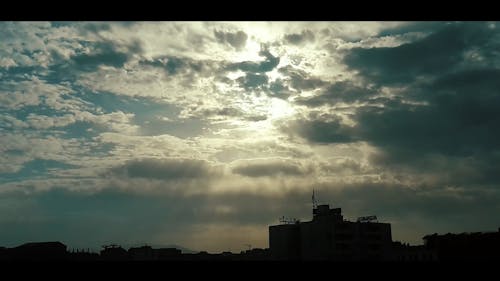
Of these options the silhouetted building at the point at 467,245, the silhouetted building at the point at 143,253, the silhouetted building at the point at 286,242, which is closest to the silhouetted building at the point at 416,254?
the silhouetted building at the point at 467,245

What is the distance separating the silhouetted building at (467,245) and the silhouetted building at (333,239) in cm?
716

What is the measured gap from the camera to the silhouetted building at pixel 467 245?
54.4 m

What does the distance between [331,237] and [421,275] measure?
64157 mm

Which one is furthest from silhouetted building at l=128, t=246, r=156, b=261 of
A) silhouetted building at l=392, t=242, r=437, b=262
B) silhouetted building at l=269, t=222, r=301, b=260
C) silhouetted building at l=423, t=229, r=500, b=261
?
silhouetted building at l=423, t=229, r=500, b=261

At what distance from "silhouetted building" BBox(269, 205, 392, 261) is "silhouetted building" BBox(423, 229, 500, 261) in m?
7.16

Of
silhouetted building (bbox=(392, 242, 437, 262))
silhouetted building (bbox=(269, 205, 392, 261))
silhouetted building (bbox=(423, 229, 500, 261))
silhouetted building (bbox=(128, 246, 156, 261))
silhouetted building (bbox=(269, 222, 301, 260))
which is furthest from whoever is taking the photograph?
silhouetted building (bbox=(128, 246, 156, 261))

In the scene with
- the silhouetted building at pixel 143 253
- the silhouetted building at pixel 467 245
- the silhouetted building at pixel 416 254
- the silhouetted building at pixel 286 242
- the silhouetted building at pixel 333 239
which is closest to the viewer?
the silhouetted building at pixel 467 245

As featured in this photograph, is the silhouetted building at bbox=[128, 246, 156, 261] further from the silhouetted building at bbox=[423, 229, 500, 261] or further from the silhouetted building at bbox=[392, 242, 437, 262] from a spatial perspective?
the silhouetted building at bbox=[423, 229, 500, 261]

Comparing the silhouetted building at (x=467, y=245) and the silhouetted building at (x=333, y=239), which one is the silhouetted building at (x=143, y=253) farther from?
the silhouetted building at (x=467, y=245)

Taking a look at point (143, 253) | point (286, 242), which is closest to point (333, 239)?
point (286, 242)

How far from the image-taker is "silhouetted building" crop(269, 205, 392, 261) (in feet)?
213
